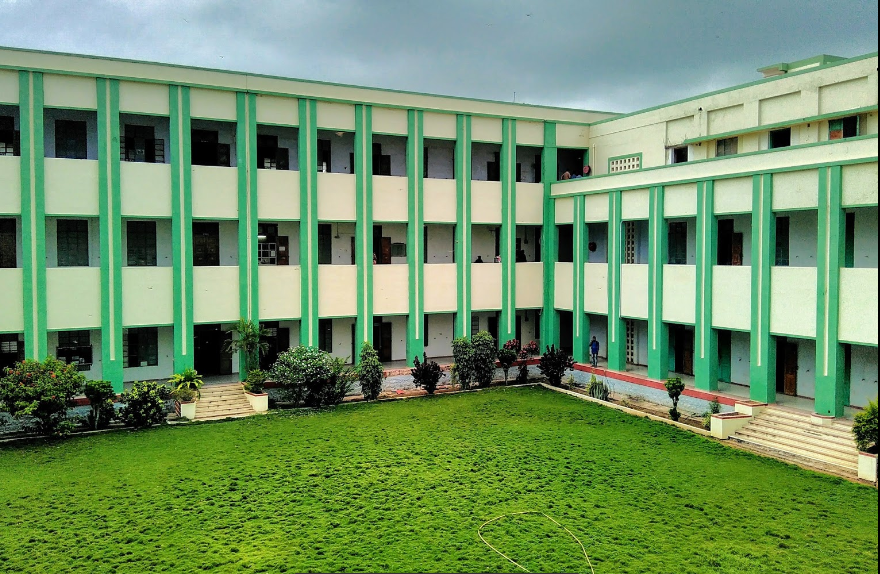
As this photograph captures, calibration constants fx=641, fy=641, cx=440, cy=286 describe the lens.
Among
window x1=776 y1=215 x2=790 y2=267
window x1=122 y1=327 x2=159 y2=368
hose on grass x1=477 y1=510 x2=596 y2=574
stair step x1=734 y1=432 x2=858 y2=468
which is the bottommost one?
hose on grass x1=477 y1=510 x2=596 y2=574

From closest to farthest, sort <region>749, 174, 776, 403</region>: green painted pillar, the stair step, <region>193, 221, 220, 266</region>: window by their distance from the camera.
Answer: the stair step, <region>749, 174, 776, 403</region>: green painted pillar, <region>193, 221, 220, 266</region>: window

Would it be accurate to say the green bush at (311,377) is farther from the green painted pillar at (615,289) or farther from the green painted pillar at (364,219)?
the green painted pillar at (615,289)

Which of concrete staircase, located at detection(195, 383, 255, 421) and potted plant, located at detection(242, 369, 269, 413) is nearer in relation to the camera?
concrete staircase, located at detection(195, 383, 255, 421)

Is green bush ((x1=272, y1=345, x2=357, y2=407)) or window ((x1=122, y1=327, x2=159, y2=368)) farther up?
window ((x1=122, y1=327, x2=159, y2=368))

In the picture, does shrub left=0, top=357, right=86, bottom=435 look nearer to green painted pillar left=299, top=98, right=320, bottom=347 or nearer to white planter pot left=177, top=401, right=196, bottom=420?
white planter pot left=177, top=401, right=196, bottom=420

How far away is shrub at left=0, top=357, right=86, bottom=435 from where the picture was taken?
15.5 m

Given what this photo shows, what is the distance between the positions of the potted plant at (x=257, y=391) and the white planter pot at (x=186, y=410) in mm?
1702

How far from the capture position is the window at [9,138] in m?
18.8

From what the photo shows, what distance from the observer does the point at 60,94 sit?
59.9 feet

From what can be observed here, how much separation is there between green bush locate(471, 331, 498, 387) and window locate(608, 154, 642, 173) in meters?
8.64

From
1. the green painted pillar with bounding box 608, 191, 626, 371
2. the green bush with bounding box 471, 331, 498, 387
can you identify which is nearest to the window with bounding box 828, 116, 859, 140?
the green painted pillar with bounding box 608, 191, 626, 371

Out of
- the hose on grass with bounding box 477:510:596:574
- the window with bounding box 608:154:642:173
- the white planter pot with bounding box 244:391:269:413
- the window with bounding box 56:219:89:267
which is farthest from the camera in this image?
the window with bounding box 608:154:642:173

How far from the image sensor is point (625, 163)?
24844 mm

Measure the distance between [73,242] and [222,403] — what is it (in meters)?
6.76
